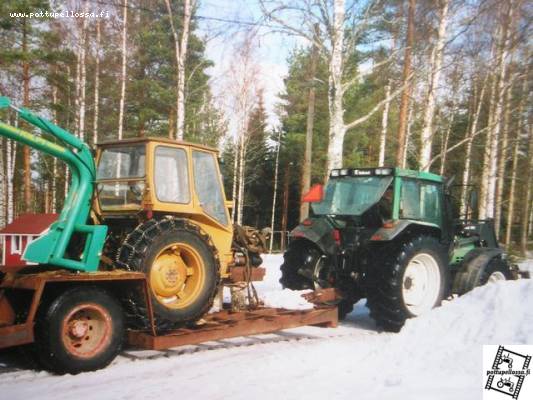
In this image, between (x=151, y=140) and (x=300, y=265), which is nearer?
(x=151, y=140)

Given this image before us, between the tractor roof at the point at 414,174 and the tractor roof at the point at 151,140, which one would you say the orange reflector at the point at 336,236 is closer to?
the tractor roof at the point at 414,174

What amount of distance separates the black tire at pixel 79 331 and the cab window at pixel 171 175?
141cm

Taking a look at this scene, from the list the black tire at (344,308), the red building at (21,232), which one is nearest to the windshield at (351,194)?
the black tire at (344,308)

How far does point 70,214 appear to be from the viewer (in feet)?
20.5

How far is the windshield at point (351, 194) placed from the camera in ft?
28.9

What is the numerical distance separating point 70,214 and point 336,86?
7.57 m

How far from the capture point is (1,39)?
66.7 feet

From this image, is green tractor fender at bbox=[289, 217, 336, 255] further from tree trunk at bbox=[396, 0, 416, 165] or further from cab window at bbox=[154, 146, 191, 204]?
tree trunk at bbox=[396, 0, 416, 165]

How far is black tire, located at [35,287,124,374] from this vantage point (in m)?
5.64

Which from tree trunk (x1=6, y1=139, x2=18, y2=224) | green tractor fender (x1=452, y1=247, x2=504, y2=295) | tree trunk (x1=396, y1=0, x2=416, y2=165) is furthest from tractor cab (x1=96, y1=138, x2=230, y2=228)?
tree trunk (x1=6, y1=139, x2=18, y2=224)

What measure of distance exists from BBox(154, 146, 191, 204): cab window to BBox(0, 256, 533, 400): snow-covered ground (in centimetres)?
181

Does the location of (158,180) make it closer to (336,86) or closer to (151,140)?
(151,140)

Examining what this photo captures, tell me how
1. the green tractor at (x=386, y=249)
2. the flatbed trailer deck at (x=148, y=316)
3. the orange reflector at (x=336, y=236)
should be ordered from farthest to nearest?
the orange reflector at (x=336, y=236)
the green tractor at (x=386, y=249)
the flatbed trailer deck at (x=148, y=316)

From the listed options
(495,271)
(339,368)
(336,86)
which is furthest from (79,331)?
(336,86)
